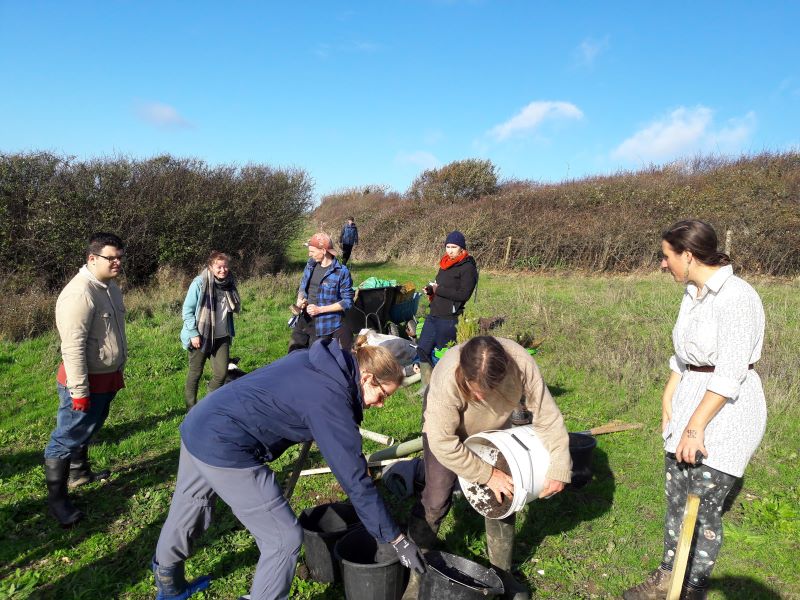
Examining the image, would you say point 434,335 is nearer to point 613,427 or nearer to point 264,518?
point 613,427

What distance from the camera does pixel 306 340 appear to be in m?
6.38

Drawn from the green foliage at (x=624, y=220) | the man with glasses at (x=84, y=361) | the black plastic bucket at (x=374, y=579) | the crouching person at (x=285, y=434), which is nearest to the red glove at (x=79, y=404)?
the man with glasses at (x=84, y=361)

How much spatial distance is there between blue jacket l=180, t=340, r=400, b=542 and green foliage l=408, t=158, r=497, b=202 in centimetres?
2530

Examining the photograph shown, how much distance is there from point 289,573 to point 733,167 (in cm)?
2281

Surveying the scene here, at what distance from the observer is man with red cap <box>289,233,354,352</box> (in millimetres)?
5938

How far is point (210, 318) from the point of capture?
535cm

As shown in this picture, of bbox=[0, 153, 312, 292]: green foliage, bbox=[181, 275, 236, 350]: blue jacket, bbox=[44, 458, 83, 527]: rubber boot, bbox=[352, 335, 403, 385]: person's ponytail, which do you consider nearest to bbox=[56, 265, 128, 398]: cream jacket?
bbox=[44, 458, 83, 527]: rubber boot

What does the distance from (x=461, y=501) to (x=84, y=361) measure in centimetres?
270

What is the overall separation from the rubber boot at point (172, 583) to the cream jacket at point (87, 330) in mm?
1384

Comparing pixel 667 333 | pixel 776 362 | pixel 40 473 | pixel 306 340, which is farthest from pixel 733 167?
pixel 40 473

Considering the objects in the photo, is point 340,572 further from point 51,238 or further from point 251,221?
point 251,221

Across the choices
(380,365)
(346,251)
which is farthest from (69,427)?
(346,251)

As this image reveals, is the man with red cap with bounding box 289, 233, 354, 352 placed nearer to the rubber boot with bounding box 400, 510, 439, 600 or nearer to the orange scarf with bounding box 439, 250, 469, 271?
the orange scarf with bounding box 439, 250, 469, 271

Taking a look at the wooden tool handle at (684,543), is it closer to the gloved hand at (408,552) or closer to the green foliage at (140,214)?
the gloved hand at (408,552)
